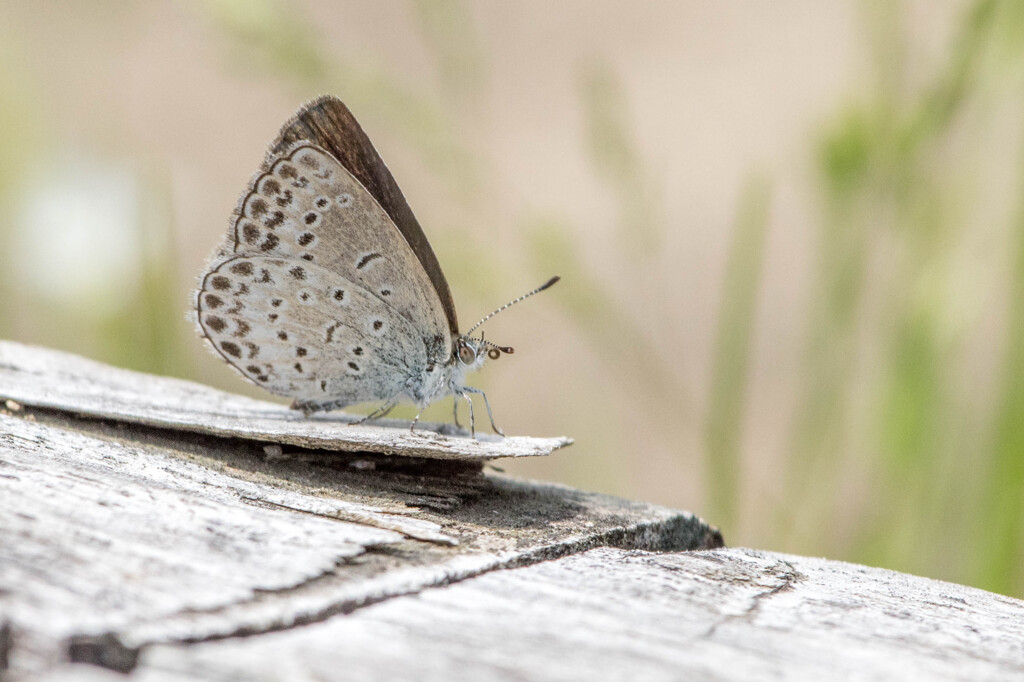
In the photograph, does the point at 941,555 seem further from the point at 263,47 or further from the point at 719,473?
the point at 263,47

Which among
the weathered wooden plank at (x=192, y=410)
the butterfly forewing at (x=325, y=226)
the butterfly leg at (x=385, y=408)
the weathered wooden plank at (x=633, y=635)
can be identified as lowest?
the weathered wooden plank at (x=633, y=635)

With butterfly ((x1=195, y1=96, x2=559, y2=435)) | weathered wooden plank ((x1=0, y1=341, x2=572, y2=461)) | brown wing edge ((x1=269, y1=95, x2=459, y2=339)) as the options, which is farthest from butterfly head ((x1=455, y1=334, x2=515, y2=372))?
weathered wooden plank ((x1=0, y1=341, x2=572, y2=461))

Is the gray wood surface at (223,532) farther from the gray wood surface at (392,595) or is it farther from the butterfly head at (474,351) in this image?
the butterfly head at (474,351)

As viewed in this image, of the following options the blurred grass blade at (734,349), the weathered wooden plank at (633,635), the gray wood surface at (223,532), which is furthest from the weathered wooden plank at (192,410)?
the blurred grass blade at (734,349)

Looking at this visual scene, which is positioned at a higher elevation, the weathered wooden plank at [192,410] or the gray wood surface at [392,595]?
the weathered wooden plank at [192,410]

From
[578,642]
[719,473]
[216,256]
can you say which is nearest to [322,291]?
[216,256]

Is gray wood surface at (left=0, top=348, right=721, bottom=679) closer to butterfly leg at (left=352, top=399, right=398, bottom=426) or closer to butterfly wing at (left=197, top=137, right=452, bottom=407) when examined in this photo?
butterfly wing at (left=197, top=137, right=452, bottom=407)

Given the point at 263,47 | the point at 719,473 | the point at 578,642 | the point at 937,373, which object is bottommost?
the point at 578,642

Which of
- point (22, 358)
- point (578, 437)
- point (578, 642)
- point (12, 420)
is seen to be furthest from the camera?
point (578, 437)
